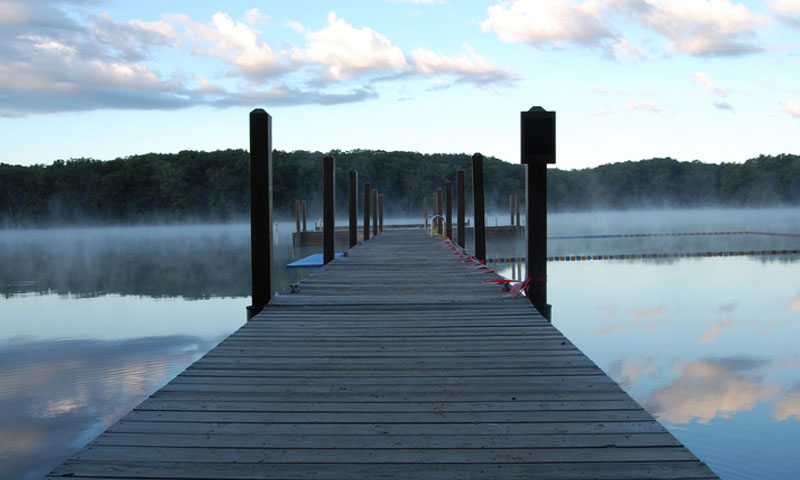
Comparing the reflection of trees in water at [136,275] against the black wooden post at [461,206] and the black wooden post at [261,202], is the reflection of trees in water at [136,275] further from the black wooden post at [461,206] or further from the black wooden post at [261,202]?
the black wooden post at [261,202]

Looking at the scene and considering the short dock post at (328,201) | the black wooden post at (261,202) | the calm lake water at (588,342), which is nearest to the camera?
the calm lake water at (588,342)

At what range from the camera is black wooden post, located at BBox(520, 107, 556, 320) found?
5.44m

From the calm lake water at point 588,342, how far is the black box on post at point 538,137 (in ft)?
8.90

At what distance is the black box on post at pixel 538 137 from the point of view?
5434 millimetres

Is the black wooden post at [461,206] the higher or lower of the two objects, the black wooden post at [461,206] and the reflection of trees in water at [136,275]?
the higher

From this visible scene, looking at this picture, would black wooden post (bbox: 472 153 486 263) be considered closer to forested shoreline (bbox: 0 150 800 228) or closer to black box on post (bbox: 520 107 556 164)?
black box on post (bbox: 520 107 556 164)

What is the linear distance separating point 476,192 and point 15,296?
11.8 meters

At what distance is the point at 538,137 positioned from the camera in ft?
17.9

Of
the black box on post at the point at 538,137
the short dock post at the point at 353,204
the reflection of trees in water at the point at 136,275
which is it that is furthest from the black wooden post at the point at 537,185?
the reflection of trees in water at the point at 136,275

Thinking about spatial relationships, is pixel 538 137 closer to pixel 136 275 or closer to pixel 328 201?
pixel 328 201

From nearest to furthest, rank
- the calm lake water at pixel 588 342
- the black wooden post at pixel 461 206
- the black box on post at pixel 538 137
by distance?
1. the black box on post at pixel 538 137
2. the calm lake water at pixel 588 342
3. the black wooden post at pixel 461 206

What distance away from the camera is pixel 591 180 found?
84.8 m

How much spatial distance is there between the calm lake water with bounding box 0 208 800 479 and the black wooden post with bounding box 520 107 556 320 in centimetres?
180

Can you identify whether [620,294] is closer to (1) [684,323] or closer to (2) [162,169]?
(1) [684,323]
